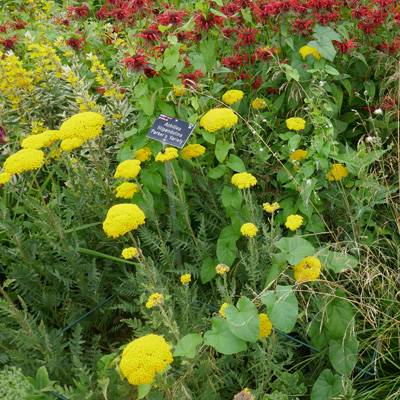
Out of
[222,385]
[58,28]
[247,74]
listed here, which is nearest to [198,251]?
[222,385]

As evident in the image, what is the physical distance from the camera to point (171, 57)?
→ 1962mm

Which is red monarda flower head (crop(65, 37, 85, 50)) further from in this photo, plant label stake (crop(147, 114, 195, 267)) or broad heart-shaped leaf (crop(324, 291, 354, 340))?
broad heart-shaped leaf (crop(324, 291, 354, 340))

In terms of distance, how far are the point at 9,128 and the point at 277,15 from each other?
1.37 meters

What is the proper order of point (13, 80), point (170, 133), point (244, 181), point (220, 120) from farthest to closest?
point (13, 80) < point (170, 133) < point (220, 120) < point (244, 181)

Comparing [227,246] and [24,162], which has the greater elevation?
[24,162]

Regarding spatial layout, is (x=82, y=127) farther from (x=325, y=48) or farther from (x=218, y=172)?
(x=325, y=48)

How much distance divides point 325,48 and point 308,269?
36.4 inches

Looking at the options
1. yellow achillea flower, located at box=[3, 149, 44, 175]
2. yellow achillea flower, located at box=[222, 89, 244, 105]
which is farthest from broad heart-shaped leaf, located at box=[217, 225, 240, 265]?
yellow achillea flower, located at box=[3, 149, 44, 175]

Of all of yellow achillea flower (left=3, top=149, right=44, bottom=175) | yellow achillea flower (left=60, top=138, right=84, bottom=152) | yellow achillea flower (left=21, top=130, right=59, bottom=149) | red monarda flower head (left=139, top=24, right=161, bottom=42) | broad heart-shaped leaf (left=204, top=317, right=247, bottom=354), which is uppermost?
red monarda flower head (left=139, top=24, right=161, bottom=42)

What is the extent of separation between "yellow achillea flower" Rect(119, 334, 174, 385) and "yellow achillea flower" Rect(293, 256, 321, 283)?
47cm

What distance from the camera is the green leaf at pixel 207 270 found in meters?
2.02

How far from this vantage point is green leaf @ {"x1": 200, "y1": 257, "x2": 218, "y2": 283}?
202 centimetres

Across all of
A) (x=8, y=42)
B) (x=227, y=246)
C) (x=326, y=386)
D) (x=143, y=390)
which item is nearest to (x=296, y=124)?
(x=227, y=246)

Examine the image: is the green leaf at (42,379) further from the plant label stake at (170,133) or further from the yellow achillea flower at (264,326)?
the plant label stake at (170,133)
